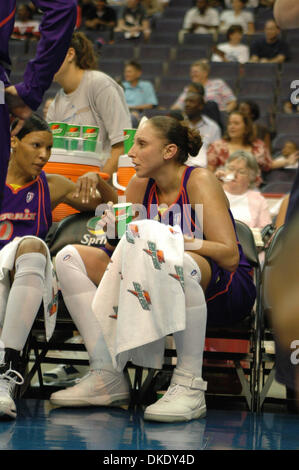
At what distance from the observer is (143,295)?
8.41 feet

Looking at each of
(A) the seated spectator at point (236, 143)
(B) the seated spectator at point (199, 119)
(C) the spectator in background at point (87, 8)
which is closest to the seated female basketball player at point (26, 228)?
(A) the seated spectator at point (236, 143)

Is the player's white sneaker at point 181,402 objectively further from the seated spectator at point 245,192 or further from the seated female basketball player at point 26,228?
the seated spectator at point 245,192

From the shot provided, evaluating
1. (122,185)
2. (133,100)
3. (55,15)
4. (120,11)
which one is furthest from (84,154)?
(120,11)

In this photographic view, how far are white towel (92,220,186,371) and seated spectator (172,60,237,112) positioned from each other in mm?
5393

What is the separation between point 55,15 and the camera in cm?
217

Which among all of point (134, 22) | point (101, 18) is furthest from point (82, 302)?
point (101, 18)

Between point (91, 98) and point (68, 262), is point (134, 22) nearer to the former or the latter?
point (91, 98)

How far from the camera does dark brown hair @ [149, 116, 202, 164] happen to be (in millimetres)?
2982

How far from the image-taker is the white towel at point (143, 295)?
2.54m

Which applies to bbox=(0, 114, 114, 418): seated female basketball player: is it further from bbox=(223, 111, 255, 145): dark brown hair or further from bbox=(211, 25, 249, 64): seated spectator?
bbox=(211, 25, 249, 64): seated spectator

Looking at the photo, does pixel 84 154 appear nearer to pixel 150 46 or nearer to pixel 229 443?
pixel 229 443

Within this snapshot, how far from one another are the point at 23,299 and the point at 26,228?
0.50 meters

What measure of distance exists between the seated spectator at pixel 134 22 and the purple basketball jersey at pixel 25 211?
23.6ft
